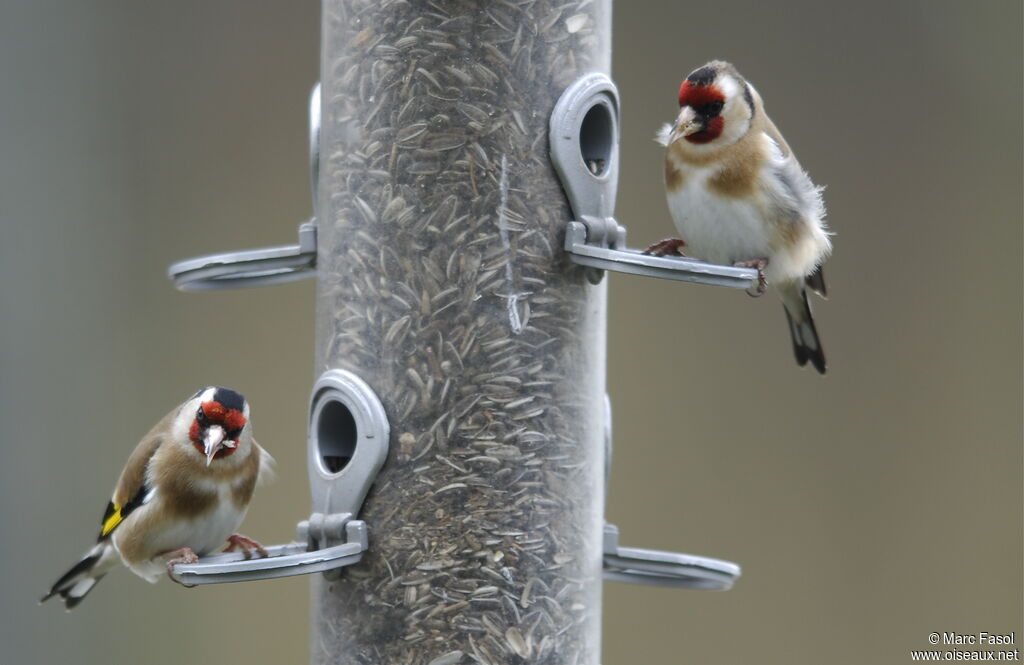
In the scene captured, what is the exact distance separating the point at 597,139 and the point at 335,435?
4.13 feet

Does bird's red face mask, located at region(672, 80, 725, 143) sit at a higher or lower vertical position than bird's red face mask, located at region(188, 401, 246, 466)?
higher

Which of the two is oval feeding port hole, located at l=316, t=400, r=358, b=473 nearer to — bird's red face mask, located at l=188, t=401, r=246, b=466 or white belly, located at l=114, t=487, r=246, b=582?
bird's red face mask, located at l=188, t=401, r=246, b=466

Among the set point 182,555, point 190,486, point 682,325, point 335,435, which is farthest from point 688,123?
point 682,325

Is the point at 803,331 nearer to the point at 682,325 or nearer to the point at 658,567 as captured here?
the point at 658,567

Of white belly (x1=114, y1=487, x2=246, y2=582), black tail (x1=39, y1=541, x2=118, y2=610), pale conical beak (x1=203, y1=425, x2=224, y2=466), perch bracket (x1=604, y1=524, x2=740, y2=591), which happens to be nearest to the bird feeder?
perch bracket (x1=604, y1=524, x2=740, y2=591)

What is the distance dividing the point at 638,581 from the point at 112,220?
6668 millimetres

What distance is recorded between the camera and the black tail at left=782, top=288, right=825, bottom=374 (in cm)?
632

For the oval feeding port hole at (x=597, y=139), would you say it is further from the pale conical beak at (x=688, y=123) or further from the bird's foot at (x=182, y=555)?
the bird's foot at (x=182, y=555)

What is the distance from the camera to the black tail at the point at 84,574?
6.00 m

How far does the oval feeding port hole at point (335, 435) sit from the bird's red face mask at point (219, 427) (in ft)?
1.55

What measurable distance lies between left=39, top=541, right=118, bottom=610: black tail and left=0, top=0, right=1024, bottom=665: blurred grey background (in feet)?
13.2

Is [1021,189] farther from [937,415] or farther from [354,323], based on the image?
[354,323]

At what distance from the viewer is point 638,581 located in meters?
5.35

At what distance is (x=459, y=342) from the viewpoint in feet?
16.0
